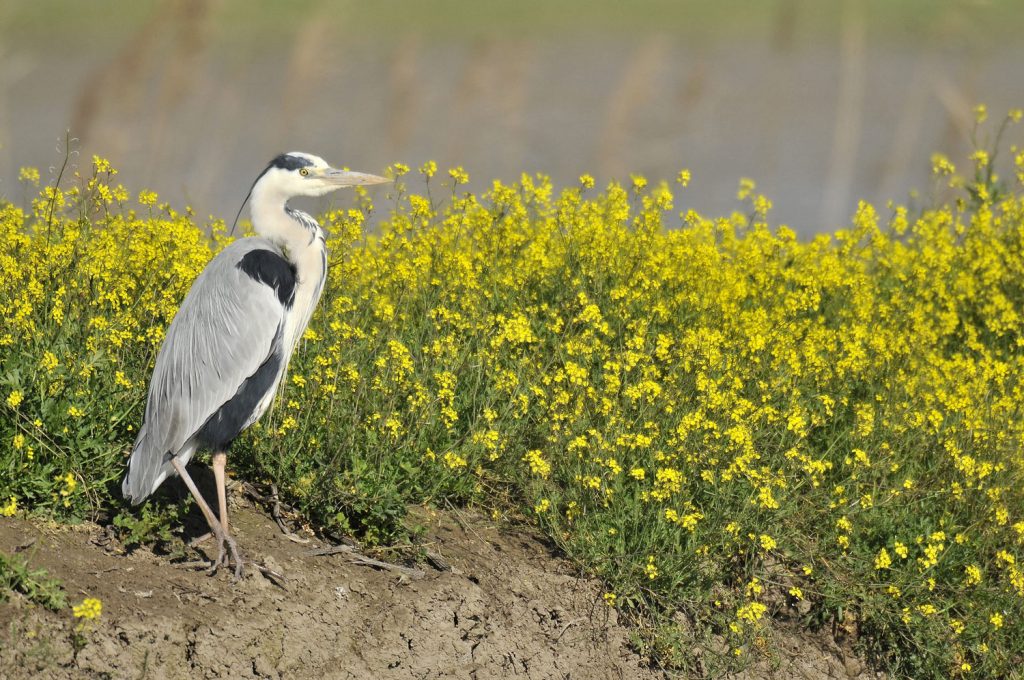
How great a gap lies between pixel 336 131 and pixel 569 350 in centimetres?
1216

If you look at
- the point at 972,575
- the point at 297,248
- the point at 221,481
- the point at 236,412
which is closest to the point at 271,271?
the point at 297,248

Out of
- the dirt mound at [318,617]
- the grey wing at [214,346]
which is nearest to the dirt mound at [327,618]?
the dirt mound at [318,617]

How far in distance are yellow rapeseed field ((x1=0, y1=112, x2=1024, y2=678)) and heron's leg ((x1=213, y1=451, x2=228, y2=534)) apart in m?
0.22

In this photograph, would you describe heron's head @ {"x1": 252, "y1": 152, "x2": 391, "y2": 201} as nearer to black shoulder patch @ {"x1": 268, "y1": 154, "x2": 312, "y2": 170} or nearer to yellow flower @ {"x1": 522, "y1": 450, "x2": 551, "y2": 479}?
black shoulder patch @ {"x1": 268, "y1": 154, "x2": 312, "y2": 170}

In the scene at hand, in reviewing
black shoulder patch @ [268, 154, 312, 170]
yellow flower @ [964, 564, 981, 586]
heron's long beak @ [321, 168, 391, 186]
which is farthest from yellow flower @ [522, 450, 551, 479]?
yellow flower @ [964, 564, 981, 586]

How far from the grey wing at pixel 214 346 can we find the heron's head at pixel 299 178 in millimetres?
299

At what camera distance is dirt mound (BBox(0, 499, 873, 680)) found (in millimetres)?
4379

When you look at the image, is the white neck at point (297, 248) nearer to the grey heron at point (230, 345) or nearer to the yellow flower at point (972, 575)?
the grey heron at point (230, 345)

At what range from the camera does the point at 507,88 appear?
30.3 feet

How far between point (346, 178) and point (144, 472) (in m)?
1.45

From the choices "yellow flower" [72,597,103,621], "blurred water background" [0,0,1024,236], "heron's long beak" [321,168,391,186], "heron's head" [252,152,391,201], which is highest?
"blurred water background" [0,0,1024,236]

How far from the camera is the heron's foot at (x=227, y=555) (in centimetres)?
477

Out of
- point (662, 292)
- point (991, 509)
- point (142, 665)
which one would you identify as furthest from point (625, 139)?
point (142, 665)

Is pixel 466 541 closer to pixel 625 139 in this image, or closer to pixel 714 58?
pixel 625 139
